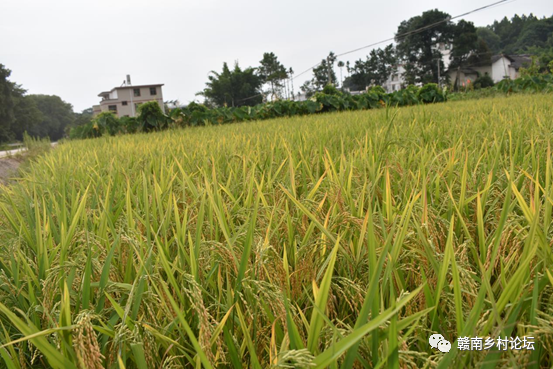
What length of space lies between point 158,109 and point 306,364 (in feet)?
34.8

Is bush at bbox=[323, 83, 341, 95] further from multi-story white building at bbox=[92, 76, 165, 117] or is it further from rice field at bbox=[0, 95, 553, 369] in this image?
multi-story white building at bbox=[92, 76, 165, 117]

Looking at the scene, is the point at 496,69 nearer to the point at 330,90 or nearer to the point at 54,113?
the point at 330,90

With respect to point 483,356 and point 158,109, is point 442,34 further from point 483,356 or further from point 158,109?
point 483,356

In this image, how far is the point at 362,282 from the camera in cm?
74

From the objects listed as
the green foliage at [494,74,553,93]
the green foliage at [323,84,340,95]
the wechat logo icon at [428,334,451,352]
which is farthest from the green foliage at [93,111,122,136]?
the green foliage at [494,74,553,93]

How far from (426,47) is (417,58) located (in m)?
1.77

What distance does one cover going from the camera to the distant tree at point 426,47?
5078 cm

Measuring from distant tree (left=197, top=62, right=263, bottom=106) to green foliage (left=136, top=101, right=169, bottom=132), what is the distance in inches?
1177

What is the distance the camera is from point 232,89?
41.2 metres

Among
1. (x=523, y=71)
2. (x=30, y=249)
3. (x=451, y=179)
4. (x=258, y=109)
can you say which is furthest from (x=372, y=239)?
(x=523, y=71)

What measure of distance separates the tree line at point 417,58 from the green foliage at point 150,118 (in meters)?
15.7

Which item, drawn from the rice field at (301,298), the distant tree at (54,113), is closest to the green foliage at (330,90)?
the rice field at (301,298)

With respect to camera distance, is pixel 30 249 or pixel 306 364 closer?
pixel 306 364

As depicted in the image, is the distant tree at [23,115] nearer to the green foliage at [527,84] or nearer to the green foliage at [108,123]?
the green foliage at [108,123]
